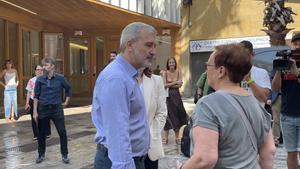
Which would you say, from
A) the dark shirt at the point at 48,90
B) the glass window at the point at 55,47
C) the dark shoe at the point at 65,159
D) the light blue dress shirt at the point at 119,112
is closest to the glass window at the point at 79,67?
the glass window at the point at 55,47

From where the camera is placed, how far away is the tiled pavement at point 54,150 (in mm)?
8016

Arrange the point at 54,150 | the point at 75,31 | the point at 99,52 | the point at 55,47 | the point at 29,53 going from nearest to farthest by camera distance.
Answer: the point at 54,150, the point at 29,53, the point at 55,47, the point at 75,31, the point at 99,52

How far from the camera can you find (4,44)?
17.5m

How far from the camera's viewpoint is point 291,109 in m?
5.59

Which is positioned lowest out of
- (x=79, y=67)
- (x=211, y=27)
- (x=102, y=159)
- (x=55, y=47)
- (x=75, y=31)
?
(x=102, y=159)

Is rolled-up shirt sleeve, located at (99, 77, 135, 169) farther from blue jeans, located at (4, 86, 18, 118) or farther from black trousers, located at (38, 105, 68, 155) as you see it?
blue jeans, located at (4, 86, 18, 118)

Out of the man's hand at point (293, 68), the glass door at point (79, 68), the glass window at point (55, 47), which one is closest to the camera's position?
the man's hand at point (293, 68)

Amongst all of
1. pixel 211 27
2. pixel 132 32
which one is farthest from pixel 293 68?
pixel 211 27

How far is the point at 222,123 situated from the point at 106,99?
2.36ft

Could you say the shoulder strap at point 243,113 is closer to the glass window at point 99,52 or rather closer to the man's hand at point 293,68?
the man's hand at point 293,68

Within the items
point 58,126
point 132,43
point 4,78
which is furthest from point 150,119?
point 4,78

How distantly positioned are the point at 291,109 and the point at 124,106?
318cm

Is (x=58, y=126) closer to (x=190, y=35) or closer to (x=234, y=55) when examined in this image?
(x=234, y=55)

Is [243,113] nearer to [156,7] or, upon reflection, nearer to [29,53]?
[156,7]
